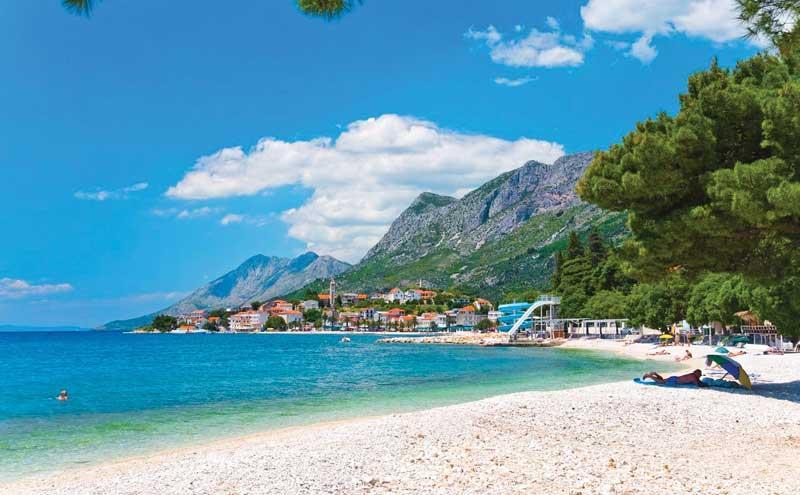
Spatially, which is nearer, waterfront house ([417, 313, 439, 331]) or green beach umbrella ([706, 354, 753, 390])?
green beach umbrella ([706, 354, 753, 390])

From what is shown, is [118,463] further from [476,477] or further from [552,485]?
[552,485]

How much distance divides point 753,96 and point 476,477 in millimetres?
10766

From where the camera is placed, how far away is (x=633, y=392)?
1673 centimetres

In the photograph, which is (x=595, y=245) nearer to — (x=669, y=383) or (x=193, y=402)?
(x=669, y=383)

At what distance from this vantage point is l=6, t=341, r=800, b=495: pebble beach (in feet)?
26.7

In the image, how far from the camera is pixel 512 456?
964 centimetres

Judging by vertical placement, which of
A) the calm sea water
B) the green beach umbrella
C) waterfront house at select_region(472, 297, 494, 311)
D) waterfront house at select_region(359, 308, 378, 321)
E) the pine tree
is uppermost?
the pine tree

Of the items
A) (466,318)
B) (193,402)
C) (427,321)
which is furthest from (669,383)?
(427,321)

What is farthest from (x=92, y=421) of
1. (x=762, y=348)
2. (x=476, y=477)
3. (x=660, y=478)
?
(x=762, y=348)

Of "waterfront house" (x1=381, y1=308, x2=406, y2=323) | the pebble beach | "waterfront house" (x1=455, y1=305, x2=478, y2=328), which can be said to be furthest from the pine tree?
"waterfront house" (x1=381, y1=308, x2=406, y2=323)

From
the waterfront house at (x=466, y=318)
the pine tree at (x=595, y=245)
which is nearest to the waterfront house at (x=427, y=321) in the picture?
the waterfront house at (x=466, y=318)

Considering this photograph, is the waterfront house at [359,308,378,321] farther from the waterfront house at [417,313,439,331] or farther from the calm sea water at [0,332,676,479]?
the calm sea water at [0,332,676,479]

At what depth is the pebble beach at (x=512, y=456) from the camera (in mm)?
8141

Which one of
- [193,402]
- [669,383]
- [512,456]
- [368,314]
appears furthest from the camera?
[368,314]
